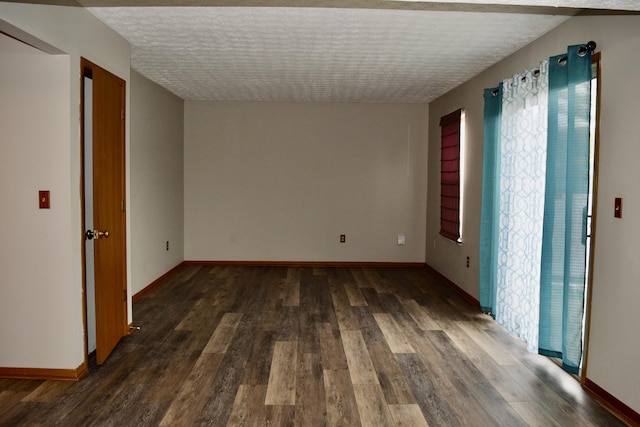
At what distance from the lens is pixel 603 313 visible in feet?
9.68

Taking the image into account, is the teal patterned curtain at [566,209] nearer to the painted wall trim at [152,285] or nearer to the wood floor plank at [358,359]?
the wood floor plank at [358,359]

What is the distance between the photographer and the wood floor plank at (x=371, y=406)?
2.69 m

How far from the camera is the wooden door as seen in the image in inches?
134

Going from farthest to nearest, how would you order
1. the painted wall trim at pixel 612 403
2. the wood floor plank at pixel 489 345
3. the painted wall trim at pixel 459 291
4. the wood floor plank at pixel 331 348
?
1. the painted wall trim at pixel 459 291
2. the wood floor plank at pixel 489 345
3. the wood floor plank at pixel 331 348
4. the painted wall trim at pixel 612 403

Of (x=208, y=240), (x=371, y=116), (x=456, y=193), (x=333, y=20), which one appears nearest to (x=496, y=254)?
(x=456, y=193)

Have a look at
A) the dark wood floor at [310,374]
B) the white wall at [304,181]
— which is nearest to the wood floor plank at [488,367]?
the dark wood floor at [310,374]

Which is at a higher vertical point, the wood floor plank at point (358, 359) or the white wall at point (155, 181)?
the white wall at point (155, 181)

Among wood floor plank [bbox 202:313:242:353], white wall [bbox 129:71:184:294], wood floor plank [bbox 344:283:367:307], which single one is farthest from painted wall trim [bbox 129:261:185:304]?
wood floor plank [bbox 344:283:367:307]

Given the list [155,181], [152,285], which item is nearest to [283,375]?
[152,285]

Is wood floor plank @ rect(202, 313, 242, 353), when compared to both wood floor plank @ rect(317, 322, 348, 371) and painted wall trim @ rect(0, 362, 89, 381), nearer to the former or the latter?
wood floor plank @ rect(317, 322, 348, 371)

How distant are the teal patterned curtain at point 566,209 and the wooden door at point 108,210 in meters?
2.94

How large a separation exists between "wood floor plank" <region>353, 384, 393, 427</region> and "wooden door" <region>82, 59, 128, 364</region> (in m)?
1.75

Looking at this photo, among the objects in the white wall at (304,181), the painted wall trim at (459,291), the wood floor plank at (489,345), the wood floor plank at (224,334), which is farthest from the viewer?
the white wall at (304,181)

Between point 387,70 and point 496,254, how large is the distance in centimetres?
201
